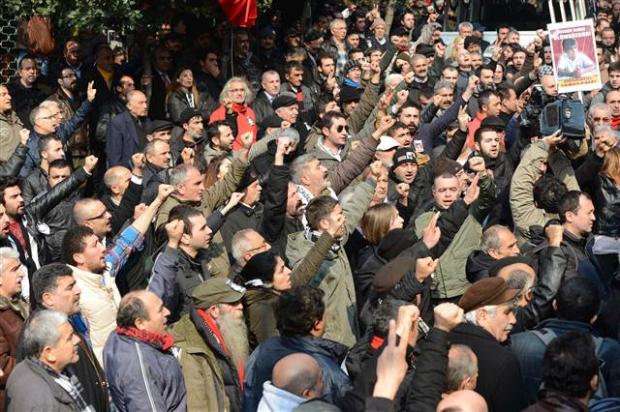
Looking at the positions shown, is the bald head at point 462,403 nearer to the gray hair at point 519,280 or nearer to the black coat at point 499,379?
the black coat at point 499,379

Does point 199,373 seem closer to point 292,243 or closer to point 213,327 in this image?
point 213,327

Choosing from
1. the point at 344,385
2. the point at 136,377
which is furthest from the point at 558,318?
the point at 136,377

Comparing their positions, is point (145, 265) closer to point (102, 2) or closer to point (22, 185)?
point (22, 185)

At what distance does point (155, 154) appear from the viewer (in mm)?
11492

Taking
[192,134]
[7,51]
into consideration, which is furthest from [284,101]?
[7,51]

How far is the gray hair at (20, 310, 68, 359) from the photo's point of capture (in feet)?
22.8

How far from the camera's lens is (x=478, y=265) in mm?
9242

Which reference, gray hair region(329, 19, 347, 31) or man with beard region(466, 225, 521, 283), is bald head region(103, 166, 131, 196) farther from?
gray hair region(329, 19, 347, 31)

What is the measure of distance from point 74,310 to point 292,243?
2.24 meters

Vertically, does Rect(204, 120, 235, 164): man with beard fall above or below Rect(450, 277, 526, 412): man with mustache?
below

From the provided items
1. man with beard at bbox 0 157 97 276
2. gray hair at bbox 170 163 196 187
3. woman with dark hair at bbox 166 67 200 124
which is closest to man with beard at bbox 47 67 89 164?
woman with dark hair at bbox 166 67 200 124

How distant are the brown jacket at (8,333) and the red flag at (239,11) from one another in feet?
26.3

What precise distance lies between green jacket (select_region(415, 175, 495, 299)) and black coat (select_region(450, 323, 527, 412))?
2591mm

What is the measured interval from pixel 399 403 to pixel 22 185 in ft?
19.1
